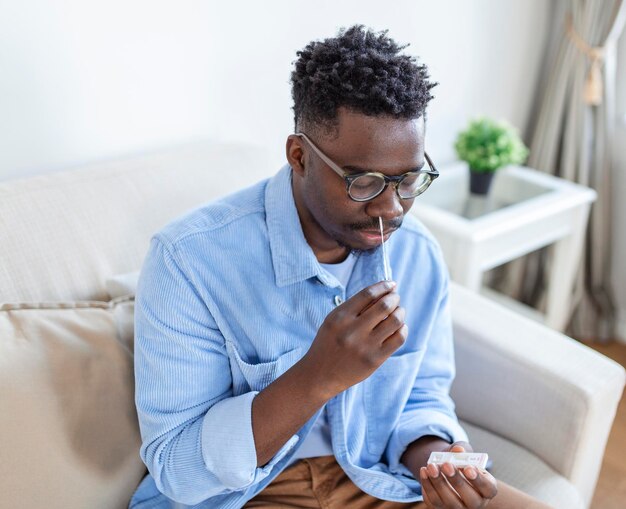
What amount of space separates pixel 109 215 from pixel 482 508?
32.3 inches

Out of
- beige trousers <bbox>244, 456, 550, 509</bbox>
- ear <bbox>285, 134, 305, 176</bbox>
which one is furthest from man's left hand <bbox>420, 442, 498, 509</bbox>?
ear <bbox>285, 134, 305, 176</bbox>

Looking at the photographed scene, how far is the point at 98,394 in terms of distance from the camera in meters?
1.08

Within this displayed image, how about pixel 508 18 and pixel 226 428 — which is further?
pixel 508 18

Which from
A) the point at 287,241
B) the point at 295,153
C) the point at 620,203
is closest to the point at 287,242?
the point at 287,241

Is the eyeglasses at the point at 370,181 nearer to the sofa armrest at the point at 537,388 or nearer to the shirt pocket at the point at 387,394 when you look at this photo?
the shirt pocket at the point at 387,394

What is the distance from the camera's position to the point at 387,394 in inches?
47.0

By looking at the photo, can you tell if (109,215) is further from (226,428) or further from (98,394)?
(226,428)

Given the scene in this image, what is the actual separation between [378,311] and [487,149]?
3.90ft

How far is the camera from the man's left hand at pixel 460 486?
0.98m

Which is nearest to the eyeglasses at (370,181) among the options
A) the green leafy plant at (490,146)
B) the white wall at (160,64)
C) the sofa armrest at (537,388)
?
the sofa armrest at (537,388)

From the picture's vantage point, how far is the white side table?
72.2 inches

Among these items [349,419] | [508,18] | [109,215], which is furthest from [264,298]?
[508,18]

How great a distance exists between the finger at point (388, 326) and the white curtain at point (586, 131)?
1522mm

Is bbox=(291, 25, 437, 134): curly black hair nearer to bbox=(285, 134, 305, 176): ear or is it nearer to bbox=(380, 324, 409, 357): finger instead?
bbox=(285, 134, 305, 176): ear
